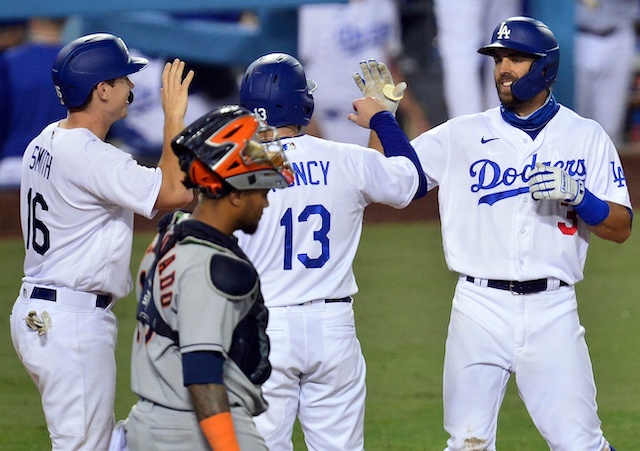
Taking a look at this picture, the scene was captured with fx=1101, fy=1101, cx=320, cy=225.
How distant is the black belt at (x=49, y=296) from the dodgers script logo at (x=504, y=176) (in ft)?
5.37

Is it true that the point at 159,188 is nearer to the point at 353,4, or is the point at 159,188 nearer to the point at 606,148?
the point at 606,148

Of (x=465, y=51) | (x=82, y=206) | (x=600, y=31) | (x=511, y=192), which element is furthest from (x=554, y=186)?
(x=600, y=31)

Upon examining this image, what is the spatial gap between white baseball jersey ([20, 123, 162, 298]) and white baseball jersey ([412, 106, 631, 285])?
1.30 m

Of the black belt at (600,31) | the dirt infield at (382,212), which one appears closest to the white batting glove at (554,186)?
the dirt infield at (382,212)

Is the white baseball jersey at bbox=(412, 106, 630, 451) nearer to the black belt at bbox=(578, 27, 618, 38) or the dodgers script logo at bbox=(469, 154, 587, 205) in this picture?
the dodgers script logo at bbox=(469, 154, 587, 205)

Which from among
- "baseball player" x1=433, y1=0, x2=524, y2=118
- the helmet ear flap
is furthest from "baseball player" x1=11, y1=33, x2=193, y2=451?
"baseball player" x1=433, y1=0, x2=524, y2=118

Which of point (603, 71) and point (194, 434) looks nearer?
point (194, 434)

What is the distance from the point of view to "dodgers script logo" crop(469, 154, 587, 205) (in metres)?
4.71

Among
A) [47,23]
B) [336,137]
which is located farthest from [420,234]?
[47,23]

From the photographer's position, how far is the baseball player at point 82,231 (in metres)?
4.39

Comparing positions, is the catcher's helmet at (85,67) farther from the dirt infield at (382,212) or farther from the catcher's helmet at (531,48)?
the dirt infield at (382,212)

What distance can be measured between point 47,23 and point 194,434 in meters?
10.3

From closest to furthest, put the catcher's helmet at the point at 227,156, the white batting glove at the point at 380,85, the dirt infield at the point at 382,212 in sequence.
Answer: the catcher's helmet at the point at 227,156 < the white batting glove at the point at 380,85 < the dirt infield at the point at 382,212

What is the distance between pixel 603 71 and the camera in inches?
530
